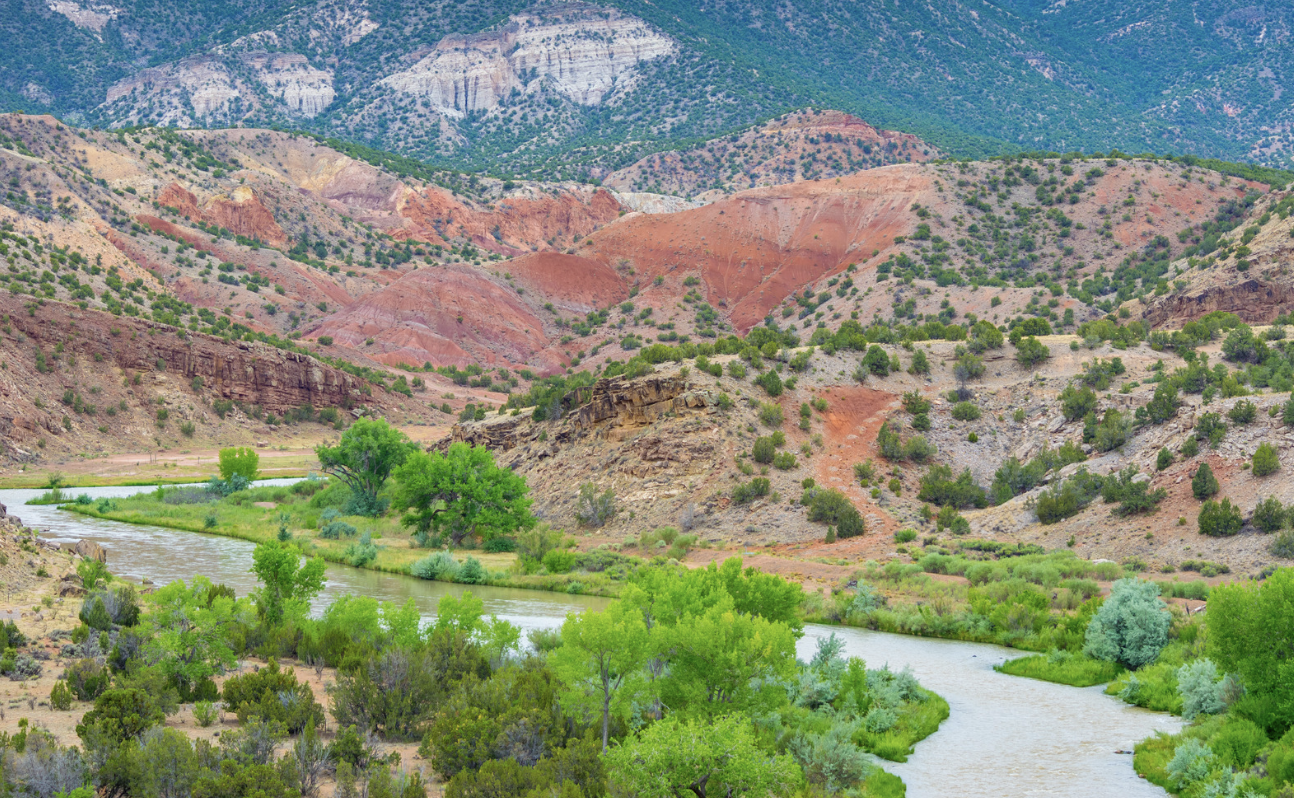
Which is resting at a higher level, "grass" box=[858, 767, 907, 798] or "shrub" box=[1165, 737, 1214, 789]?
"shrub" box=[1165, 737, 1214, 789]

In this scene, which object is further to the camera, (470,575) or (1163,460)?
(1163,460)

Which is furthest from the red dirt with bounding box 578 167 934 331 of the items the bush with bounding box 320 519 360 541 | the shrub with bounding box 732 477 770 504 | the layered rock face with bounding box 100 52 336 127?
the layered rock face with bounding box 100 52 336 127

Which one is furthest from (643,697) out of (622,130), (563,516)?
(622,130)

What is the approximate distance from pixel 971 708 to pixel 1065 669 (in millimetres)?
4063

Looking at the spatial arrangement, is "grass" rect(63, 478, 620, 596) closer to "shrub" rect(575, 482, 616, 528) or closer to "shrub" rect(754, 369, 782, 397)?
"shrub" rect(575, 482, 616, 528)

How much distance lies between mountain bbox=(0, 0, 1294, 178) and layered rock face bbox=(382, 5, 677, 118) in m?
0.36

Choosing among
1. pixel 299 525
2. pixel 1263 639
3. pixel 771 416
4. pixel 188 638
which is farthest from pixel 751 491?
pixel 188 638

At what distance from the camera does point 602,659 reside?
14977 millimetres

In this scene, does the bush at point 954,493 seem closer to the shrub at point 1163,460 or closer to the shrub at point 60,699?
the shrub at point 1163,460

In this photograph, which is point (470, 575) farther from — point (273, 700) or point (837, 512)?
point (273, 700)

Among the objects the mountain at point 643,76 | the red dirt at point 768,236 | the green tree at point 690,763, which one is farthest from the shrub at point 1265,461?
the mountain at point 643,76

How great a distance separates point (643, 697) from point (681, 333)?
81936mm

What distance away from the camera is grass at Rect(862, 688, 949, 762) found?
18.4 m

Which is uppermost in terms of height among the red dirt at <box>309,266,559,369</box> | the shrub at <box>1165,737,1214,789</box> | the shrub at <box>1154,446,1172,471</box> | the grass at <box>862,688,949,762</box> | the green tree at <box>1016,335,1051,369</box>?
the red dirt at <box>309,266,559,369</box>
